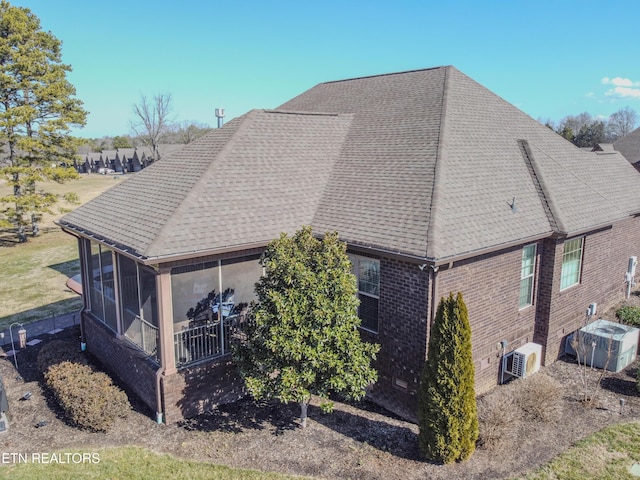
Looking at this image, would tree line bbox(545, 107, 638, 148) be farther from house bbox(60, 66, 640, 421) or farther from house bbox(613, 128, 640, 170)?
house bbox(60, 66, 640, 421)

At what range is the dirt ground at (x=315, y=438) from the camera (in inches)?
319

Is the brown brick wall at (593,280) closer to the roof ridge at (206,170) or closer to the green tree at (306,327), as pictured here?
the green tree at (306,327)

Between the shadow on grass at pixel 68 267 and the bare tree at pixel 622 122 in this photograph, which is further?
the bare tree at pixel 622 122

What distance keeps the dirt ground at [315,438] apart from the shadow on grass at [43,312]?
6507 millimetres

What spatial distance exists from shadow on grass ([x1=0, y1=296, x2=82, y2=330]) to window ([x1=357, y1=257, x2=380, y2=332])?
11953mm

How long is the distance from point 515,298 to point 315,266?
17.8ft

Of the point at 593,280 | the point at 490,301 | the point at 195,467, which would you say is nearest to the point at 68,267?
the point at 195,467

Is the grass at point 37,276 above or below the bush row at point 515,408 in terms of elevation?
below

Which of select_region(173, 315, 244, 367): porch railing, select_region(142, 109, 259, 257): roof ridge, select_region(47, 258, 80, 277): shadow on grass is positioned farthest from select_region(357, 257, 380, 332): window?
select_region(47, 258, 80, 277): shadow on grass

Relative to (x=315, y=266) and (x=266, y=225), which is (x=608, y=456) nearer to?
(x=315, y=266)

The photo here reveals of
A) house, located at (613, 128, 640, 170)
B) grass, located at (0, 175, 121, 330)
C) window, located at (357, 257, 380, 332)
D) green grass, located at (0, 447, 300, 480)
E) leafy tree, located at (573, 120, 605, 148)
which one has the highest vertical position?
leafy tree, located at (573, 120, 605, 148)

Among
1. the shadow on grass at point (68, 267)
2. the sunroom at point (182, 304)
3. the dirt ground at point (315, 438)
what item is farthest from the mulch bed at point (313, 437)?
the shadow on grass at point (68, 267)

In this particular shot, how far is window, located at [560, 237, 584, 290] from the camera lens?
40.8ft

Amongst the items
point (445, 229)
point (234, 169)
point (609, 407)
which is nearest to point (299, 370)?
point (445, 229)
